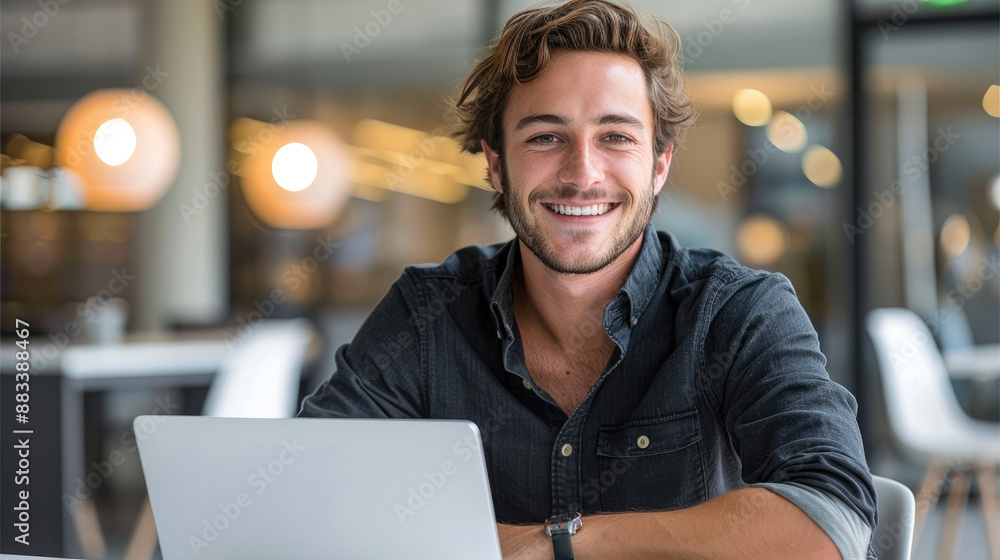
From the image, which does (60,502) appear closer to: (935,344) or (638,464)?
(638,464)

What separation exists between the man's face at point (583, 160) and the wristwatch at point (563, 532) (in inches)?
19.6

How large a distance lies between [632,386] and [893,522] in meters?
0.42

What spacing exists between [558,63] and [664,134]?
0.30 meters

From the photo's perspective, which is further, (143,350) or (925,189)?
(925,189)

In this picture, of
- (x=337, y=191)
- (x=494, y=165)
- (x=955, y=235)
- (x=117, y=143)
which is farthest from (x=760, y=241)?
(x=117, y=143)

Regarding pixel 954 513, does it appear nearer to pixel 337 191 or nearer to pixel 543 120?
pixel 543 120

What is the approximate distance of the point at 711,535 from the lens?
1054 millimetres

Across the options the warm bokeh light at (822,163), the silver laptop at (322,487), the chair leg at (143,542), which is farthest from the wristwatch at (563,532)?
the warm bokeh light at (822,163)

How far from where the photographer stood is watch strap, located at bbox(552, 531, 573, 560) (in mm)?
1039

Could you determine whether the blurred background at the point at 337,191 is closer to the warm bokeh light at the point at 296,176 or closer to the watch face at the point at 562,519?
the warm bokeh light at the point at 296,176

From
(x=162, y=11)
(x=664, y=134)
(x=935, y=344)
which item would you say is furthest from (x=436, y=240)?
(x=664, y=134)

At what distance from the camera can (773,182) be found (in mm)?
4113

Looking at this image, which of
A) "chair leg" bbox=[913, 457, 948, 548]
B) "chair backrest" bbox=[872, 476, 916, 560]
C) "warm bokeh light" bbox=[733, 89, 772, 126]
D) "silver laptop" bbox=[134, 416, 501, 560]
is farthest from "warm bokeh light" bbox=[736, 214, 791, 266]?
"silver laptop" bbox=[134, 416, 501, 560]

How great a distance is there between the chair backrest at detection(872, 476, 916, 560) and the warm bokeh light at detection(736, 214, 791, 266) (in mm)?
2958
